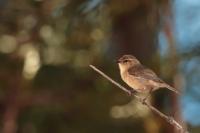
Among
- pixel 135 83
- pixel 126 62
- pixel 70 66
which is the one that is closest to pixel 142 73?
pixel 135 83

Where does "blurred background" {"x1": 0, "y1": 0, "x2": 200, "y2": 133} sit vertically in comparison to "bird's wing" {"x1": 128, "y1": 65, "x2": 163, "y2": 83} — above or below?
below

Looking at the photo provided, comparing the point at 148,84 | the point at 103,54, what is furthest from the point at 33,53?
the point at 148,84

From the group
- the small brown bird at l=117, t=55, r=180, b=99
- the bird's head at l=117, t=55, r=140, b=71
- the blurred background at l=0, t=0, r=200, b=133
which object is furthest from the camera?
the blurred background at l=0, t=0, r=200, b=133

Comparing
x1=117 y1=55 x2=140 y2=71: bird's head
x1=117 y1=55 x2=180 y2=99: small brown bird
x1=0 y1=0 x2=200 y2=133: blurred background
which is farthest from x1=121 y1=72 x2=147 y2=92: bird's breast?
x1=0 y1=0 x2=200 y2=133: blurred background

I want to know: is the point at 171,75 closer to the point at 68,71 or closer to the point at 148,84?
the point at 68,71

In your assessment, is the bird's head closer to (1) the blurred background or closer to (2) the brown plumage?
(2) the brown plumage

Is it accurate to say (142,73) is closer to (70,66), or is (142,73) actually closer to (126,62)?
(126,62)

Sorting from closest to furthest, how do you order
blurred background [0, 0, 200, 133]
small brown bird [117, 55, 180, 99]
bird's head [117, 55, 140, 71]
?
1. small brown bird [117, 55, 180, 99]
2. bird's head [117, 55, 140, 71]
3. blurred background [0, 0, 200, 133]
